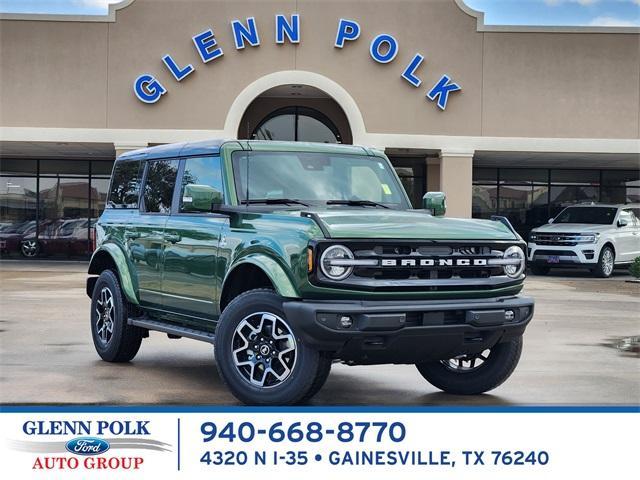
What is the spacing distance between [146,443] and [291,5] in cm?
2233

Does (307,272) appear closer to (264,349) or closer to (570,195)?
(264,349)

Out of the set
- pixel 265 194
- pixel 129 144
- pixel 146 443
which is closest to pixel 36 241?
pixel 129 144

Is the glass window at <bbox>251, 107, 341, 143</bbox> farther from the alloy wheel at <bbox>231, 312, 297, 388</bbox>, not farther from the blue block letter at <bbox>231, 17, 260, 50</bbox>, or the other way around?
the alloy wheel at <bbox>231, 312, 297, 388</bbox>

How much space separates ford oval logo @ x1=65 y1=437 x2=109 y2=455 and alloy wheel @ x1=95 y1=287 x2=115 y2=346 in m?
3.79

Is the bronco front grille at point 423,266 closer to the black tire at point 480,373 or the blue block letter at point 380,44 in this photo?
the black tire at point 480,373

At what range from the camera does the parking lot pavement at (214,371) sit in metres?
7.86

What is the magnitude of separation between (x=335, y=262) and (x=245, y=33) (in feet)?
68.2

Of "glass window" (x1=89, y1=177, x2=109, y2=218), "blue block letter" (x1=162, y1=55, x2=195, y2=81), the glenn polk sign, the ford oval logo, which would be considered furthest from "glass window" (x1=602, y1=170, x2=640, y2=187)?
the ford oval logo

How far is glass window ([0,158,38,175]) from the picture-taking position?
32.3 metres

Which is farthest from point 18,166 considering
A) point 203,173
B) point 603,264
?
point 203,173

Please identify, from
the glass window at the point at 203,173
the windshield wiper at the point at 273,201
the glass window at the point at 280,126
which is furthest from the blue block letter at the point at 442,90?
the windshield wiper at the point at 273,201

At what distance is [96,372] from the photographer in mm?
8977

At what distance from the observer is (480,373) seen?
8.00 m

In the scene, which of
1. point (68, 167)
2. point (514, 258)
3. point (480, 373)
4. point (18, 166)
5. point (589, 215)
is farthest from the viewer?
point (18, 166)
